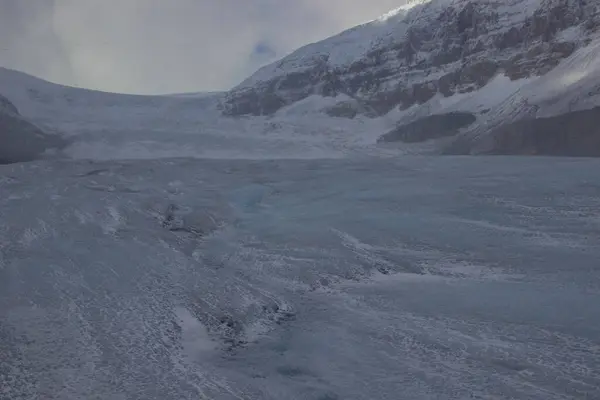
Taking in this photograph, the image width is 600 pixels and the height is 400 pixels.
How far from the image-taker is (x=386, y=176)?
2017 cm

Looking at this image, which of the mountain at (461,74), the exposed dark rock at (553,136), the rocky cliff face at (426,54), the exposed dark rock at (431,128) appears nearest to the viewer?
the exposed dark rock at (553,136)

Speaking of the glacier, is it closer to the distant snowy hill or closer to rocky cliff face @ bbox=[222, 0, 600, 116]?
the distant snowy hill

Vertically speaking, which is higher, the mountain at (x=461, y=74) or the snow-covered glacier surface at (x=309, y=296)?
the mountain at (x=461, y=74)

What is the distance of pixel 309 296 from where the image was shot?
8.44 m

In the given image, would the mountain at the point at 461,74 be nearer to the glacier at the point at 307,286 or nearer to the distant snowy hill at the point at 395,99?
the distant snowy hill at the point at 395,99

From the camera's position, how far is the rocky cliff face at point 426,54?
175ft

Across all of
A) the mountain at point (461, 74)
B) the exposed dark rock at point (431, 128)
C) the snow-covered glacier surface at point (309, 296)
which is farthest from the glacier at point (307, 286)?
the exposed dark rock at point (431, 128)

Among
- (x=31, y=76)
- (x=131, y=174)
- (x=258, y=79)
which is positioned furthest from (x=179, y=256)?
(x=258, y=79)

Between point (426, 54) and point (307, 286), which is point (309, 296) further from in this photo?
point (426, 54)

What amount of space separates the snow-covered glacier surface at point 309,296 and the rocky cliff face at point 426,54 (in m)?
41.3

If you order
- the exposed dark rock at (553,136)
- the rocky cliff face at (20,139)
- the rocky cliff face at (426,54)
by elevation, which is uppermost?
the rocky cliff face at (426,54)

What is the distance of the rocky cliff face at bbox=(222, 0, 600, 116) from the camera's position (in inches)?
2099

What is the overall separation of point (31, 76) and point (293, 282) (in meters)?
56.9

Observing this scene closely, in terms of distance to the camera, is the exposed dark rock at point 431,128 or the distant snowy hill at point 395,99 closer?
the distant snowy hill at point 395,99
